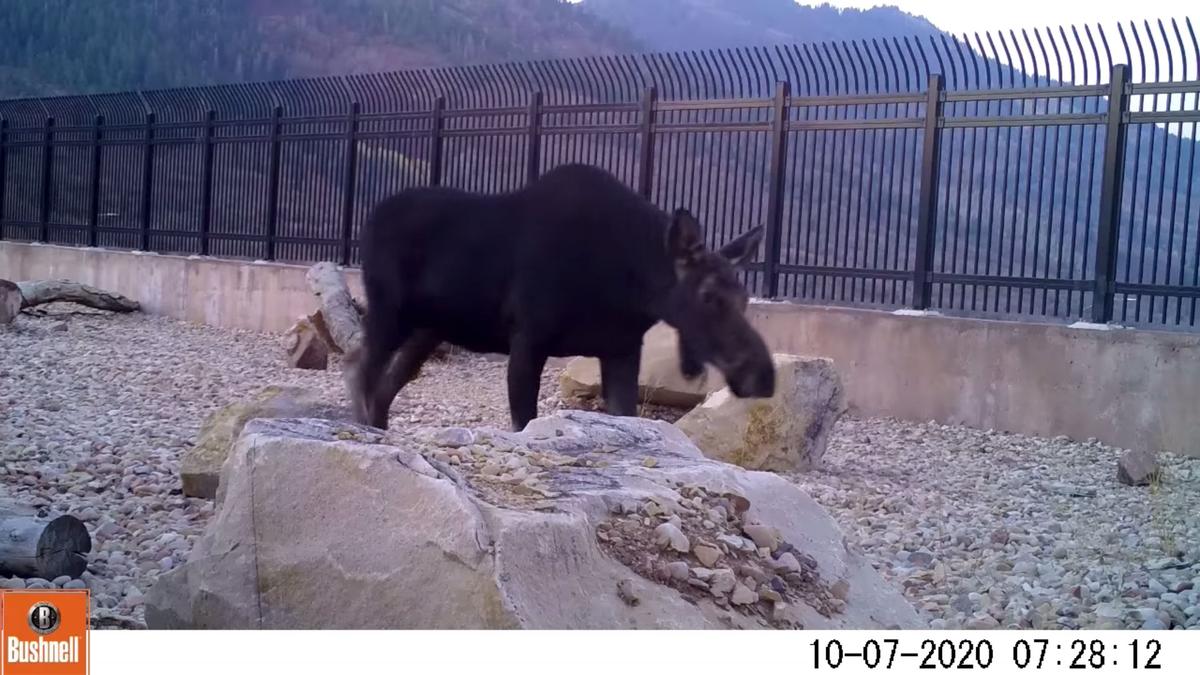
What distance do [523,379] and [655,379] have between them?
8.42 feet

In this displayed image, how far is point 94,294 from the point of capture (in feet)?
55.7

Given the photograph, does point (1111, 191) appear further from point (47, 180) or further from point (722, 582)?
point (47, 180)

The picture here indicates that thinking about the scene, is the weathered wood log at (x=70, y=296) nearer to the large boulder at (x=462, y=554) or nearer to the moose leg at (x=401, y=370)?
the moose leg at (x=401, y=370)

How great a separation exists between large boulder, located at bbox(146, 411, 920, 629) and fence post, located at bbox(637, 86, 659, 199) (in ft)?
28.8

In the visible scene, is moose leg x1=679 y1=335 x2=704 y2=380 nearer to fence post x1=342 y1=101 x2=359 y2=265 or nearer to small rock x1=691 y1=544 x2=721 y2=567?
small rock x1=691 y1=544 x2=721 y2=567

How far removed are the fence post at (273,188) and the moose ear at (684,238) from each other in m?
11.3

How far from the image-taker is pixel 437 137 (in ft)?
49.0

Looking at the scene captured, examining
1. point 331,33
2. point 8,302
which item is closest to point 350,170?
point 8,302

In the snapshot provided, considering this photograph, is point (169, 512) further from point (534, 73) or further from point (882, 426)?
point (534, 73)

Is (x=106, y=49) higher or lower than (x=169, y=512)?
higher

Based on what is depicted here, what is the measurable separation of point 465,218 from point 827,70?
5.41m

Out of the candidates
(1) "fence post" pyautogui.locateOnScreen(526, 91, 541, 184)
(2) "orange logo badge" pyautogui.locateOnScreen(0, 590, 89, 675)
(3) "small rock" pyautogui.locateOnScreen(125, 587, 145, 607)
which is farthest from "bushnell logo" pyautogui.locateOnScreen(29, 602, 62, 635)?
(1) "fence post" pyautogui.locateOnScreen(526, 91, 541, 184)

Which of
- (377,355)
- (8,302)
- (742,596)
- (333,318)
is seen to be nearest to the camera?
(742,596)

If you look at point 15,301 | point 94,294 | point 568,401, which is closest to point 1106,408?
point 568,401
